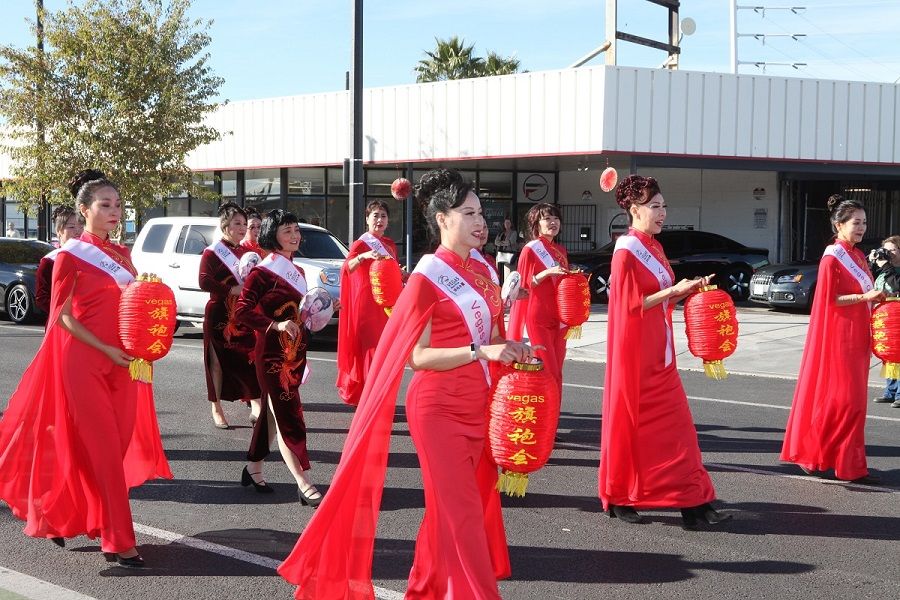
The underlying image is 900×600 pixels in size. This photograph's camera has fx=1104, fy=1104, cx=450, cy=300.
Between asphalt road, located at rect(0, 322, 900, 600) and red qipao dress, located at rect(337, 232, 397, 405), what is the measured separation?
643 millimetres

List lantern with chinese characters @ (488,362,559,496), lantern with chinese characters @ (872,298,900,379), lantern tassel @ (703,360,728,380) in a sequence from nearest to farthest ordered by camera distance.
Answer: lantern with chinese characters @ (488,362,559,496) → lantern tassel @ (703,360,728,380) → lantern with chinese characters @ (872,298,900,379)

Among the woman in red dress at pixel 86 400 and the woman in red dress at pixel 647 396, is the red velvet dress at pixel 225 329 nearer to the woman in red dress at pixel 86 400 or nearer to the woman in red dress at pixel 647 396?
the woman in red dress at pixel 86 400

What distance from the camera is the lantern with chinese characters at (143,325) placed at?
5.28 metres

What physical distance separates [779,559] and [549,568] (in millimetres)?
1192

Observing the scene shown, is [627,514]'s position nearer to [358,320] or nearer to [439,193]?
[439,193]

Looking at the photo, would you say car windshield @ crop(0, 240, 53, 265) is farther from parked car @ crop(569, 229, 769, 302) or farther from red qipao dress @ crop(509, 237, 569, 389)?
red qipao dress @ crop(509, 237, 569, 389)

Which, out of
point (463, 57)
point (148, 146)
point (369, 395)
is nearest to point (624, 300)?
point (369, 395)

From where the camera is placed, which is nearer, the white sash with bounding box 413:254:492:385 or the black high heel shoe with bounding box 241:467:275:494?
the white sash with bounding box 413:254:492:385

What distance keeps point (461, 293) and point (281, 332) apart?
2324 mm

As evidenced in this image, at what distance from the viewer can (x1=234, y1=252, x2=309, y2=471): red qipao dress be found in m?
6.37

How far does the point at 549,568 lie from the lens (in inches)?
213

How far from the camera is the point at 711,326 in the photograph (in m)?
6.17

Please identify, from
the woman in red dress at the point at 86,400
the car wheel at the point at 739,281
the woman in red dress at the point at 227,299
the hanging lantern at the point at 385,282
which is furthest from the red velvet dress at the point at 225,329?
the car wheel at the point at 739,281

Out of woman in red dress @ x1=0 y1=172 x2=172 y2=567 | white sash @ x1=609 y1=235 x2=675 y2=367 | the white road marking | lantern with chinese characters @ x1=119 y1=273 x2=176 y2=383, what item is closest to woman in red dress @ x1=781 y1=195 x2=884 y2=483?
white sash @ x1=609 y1=235 x2=675 y2=367
